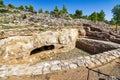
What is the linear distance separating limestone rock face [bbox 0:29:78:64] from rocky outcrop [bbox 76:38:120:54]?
0.69 metres

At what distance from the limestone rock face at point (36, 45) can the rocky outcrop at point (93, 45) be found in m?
0.69

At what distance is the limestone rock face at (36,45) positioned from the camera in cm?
719

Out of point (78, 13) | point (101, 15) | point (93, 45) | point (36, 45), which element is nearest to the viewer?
point (36, 45)

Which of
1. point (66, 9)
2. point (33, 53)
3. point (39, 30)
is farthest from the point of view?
point (66, 9)

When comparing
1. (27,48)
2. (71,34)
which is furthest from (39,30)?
(71,34)

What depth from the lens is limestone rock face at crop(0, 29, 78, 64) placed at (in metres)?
7.19

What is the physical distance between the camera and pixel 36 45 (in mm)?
8609

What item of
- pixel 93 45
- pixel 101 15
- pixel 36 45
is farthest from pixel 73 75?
pixel 101 15

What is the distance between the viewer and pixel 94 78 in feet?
12.9

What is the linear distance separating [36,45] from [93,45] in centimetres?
485

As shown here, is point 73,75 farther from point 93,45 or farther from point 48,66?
point 93,45

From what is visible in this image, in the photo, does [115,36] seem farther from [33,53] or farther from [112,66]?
[33,53]

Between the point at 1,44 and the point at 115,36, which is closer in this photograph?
the point at 1,44

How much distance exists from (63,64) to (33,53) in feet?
17.4
